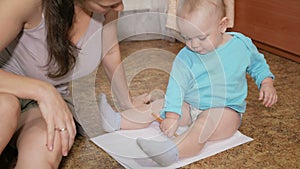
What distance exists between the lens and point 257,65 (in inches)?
36.8

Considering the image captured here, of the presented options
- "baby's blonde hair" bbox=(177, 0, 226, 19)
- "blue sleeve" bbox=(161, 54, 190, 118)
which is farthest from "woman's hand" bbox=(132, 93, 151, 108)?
"baby's blonde hair" bbox=(177, 0, 226, 19)

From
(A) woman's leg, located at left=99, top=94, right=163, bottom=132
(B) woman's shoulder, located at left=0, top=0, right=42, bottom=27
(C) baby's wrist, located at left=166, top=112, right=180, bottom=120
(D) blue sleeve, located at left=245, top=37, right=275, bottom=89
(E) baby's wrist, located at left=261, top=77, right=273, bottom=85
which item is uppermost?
(B) woman's shoulder, located at left=0, top=0, right=42, bottom=27

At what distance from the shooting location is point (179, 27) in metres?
0.85

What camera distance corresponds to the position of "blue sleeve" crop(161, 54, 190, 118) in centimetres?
85

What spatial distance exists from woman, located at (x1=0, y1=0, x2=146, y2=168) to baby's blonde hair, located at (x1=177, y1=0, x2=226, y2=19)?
155 mm

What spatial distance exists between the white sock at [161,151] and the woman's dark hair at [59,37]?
22 cm

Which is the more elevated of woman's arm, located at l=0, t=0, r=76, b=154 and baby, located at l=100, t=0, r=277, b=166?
woman's arm, located at l=0, t=0, r=76, b=154

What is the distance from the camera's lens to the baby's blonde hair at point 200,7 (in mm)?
822

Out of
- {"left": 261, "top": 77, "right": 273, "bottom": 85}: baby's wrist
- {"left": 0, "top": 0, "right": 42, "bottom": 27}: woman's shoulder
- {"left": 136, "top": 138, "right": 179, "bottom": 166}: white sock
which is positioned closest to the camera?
{"left": 0, "top": 0, "right": 42, "bottom": 27}: woman's shoulder

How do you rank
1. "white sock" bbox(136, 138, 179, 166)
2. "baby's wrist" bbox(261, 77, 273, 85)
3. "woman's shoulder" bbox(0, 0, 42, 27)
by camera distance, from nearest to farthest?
"woman's shoulder" bbox(0, 0, 42, 27) → "white sock" bbox(136, 138, 179, 166) → "baby's wrist" bbox(261, 77, 273, 85)

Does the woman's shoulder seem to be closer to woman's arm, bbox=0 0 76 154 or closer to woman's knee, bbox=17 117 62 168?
woman's arm, bbox=0 0 76 154

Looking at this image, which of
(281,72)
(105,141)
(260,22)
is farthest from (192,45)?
(260,22)

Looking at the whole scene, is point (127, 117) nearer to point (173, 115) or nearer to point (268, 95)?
point (173, 115)

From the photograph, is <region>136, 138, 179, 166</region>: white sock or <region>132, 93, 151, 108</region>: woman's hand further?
<region>132, 93, 151, 108</region>: woman's hand
